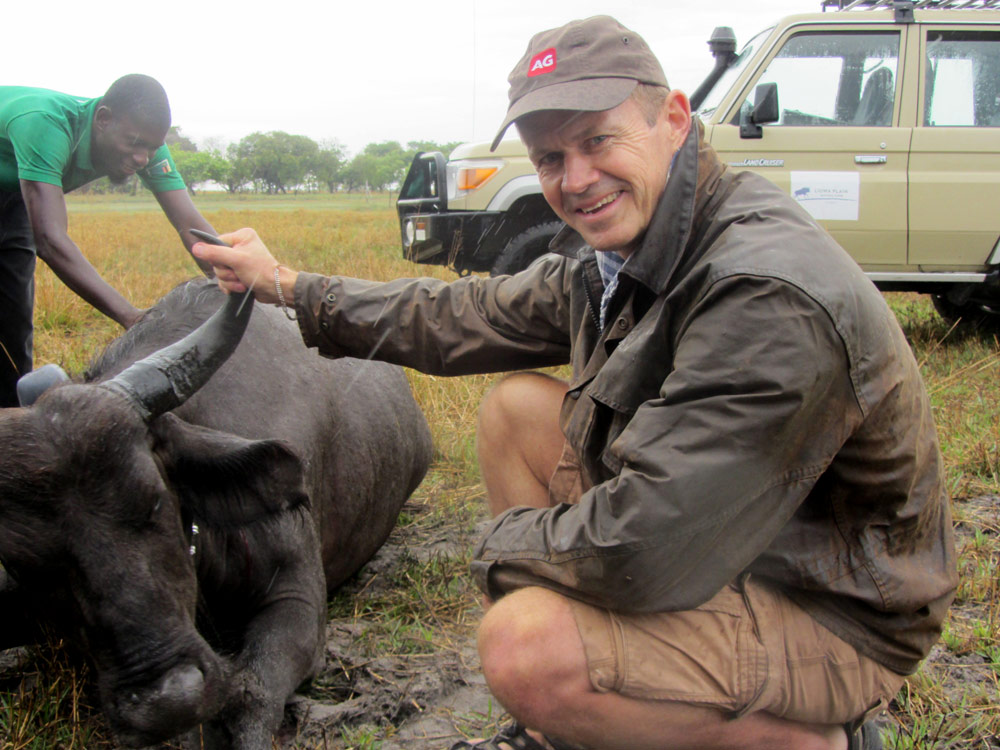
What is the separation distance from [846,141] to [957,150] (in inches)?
35.6

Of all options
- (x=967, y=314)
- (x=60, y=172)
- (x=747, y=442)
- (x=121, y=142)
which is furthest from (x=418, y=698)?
(x=967, y=314)

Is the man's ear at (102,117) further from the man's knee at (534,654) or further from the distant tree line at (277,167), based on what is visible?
the distant tree line at (277,167)

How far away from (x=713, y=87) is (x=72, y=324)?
20.0ft

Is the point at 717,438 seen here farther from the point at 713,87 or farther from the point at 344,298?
the point at 713,87

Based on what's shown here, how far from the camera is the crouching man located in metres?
1.93

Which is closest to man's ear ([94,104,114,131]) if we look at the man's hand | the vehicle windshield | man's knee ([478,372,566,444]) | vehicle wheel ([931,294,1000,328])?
the man's hand

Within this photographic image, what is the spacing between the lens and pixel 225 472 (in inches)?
115

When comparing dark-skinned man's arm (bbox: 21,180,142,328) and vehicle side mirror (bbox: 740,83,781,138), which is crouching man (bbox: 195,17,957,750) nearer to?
dark-skinned man's arm (bbox: 21,180,142,328)

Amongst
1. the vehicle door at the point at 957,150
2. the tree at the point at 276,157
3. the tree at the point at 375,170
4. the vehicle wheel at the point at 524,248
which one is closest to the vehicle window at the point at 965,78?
the vehicle door at the point at 957,150

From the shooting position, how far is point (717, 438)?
6.25ft

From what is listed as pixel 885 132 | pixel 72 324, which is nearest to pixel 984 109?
pixel 885 132

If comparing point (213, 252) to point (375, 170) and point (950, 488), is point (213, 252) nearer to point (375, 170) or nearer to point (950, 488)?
point (950, 488)

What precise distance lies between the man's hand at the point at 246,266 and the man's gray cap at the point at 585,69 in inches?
37.7

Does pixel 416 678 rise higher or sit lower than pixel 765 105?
lower
